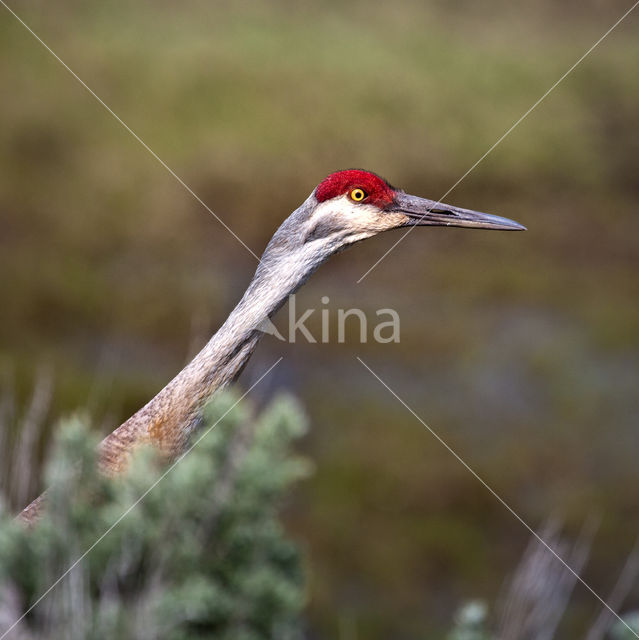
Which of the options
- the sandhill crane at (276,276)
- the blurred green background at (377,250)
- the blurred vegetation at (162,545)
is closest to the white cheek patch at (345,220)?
the sandhill crane at (276,276)

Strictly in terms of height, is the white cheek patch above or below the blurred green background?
below

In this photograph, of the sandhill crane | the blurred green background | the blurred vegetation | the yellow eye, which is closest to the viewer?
the blurred vegetation

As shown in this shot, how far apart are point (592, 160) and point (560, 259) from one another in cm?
144

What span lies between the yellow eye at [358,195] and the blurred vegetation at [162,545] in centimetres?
160

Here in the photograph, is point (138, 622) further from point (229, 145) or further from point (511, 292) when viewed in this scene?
point (229, 145)

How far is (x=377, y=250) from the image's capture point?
31.9 ft

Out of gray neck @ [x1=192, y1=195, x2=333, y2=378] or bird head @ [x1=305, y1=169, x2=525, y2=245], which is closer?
gray neck @ [x1=192, y1=195, x2=333, y2=378]

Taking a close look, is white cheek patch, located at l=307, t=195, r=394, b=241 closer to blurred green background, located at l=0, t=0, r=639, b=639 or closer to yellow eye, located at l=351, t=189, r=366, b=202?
yellow eye, located at l=351, t=189, r=366, b=202

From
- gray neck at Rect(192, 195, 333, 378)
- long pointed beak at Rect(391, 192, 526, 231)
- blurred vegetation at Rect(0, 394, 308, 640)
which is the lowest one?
blurred vegetation at Rect(0, 394, 308, 640)

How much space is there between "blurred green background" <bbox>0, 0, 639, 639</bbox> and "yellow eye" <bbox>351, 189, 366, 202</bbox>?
3.49 meters

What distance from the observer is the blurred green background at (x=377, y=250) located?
23.7 ft

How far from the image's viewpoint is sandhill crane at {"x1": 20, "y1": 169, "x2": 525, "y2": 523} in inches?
121

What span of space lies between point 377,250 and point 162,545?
7.89 meters

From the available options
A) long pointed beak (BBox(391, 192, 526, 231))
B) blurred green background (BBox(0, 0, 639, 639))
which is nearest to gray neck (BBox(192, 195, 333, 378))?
long pointed beak (BBox(391, 192, 526, 231))
